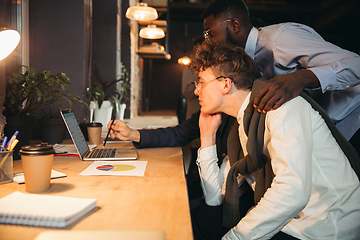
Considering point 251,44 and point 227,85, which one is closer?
point 227,85

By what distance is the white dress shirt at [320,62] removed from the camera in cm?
136

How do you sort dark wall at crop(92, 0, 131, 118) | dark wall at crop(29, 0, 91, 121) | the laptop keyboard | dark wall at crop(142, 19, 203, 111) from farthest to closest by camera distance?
dark wall at crop(142, 19, 203, 111) < dark wall at crop(92, 0, 131, 118) < dark wall at crop(29, 0, 91, 121) < the laptop keyboard

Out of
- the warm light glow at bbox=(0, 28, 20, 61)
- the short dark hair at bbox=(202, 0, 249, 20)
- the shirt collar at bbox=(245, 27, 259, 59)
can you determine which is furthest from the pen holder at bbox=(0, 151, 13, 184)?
the short dark hair at bbox=(202, 0, 249, 20)

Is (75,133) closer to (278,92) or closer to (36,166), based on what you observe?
(36,166)

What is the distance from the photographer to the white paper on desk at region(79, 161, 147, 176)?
1113 mm

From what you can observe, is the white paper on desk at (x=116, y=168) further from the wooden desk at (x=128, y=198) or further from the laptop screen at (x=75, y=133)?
the laptop screen at (x=75, y=133)

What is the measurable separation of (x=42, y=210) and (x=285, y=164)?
72cm

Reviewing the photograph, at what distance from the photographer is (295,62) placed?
1.59 metres

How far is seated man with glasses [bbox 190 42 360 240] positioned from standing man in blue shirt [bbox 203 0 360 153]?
0.28 ft

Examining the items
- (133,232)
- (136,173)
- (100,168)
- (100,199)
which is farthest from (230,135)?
(133,232)

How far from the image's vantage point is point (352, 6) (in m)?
6.55

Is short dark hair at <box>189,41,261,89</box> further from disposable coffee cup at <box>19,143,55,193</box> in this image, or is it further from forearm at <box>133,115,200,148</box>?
disposable coffee cup at <box>19,143,55,193</box>

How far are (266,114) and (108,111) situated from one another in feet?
7.51

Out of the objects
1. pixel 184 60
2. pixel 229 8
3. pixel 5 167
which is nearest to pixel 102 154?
pixel 5 167
